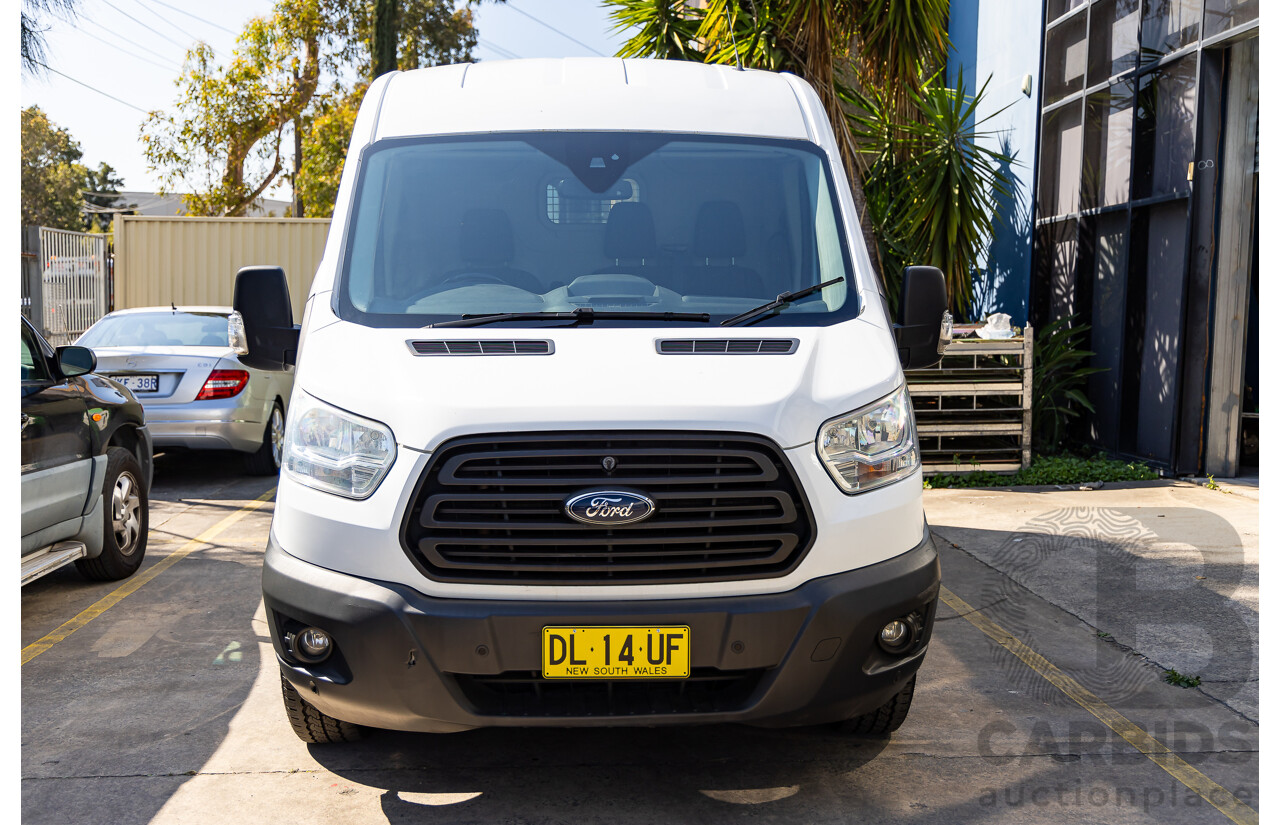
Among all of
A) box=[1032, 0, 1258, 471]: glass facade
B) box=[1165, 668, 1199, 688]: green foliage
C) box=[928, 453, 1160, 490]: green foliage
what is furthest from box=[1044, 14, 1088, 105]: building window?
box=[1165, 668, 1199, 688]: green foliage

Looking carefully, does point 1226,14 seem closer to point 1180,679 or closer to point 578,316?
point 1180,679

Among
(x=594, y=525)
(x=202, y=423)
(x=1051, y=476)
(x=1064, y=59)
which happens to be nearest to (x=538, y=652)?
(x=594, y=525)

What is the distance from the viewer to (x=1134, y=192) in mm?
9984

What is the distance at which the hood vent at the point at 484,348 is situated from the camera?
11.4 ft

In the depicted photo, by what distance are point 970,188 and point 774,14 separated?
245cm

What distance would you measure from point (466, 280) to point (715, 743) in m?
1.89

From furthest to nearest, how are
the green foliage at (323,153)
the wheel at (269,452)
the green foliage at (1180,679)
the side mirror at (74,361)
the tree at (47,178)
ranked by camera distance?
the tree at (47,178), the green foliage at (323,153), the wheel at (269,452), the side mirror at (74,361), the green foliage at (1180,679)

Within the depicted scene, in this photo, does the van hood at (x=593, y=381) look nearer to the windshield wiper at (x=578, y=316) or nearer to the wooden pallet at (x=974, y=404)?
the windshield wiper at (x=578, y=316)

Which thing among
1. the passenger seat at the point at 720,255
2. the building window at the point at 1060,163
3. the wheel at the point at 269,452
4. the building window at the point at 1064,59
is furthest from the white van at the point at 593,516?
the building window at the point at 1064,59

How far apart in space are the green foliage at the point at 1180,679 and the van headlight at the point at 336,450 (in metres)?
3.41

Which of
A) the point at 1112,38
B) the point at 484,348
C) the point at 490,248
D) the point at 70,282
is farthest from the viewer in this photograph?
the point at 70,282

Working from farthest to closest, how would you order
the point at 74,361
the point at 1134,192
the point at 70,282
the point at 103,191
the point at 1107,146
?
the point at 103,191 < the point at 70,282 < the point at 1107,146 < the point at 1134,192 < the point at 74,361

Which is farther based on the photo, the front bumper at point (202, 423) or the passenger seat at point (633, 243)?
the front bumper at point (202, 423)

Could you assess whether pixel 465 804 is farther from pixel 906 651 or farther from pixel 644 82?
pixel 644 82
